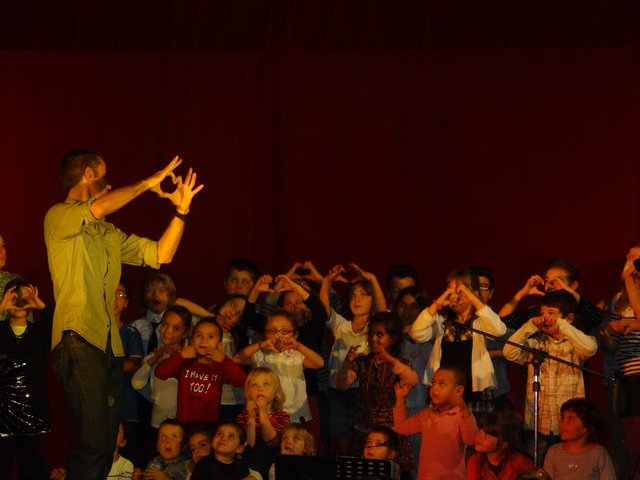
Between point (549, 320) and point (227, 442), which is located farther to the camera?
point (549, 320)

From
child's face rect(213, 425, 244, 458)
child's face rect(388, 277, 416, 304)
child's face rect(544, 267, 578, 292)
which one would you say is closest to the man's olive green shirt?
child's face rect(213, 425, 244, 458)

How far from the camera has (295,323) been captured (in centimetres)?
599

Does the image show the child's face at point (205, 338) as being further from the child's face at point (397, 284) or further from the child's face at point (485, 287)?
the child's face at point (485, 287)

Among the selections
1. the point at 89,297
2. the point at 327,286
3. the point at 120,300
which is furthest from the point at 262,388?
the point at 89,297

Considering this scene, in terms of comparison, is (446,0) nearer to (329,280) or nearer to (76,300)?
(329,280)

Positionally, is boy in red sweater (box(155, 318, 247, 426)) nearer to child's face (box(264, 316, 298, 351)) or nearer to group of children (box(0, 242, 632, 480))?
group of children (box(0, 242, 632, 480))

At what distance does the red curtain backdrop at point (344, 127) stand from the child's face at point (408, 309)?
90cm

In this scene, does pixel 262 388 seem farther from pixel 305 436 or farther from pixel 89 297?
pixel 89 297

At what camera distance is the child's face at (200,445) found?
18.6 ft

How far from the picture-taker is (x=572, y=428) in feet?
17.6

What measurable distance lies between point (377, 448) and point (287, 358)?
814mm

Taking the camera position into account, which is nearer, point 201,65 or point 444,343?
point 444,343

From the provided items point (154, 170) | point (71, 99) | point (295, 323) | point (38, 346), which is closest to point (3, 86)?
point (71, 99)

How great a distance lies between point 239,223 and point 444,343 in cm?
195
